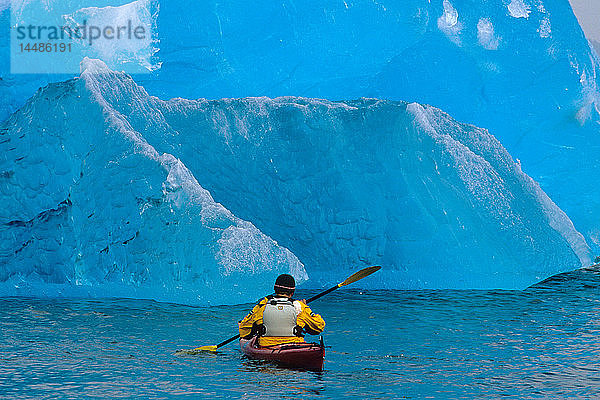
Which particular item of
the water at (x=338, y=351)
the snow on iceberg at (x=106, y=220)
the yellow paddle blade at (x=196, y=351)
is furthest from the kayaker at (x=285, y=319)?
the snow on iceberg at (x=106, y=220)

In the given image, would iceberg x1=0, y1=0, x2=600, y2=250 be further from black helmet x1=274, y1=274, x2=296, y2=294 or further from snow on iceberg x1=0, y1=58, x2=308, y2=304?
black helmet x1=274, y1=274, x2=296, y2=294

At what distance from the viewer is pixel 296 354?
248 inches

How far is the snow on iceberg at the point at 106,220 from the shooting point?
9.66m

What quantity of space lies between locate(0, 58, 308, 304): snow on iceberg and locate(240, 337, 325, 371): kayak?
3094mm

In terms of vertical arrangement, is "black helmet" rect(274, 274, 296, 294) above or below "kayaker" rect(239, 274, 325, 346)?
above

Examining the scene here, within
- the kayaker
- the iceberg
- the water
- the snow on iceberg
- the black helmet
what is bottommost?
the water

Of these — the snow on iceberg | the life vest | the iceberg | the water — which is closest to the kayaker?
the life vest

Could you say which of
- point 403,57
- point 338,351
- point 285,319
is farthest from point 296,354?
point 403,57

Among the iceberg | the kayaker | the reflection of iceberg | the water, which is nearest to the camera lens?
the water

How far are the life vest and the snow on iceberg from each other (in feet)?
9.69

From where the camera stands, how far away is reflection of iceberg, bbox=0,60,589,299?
978 centimetres

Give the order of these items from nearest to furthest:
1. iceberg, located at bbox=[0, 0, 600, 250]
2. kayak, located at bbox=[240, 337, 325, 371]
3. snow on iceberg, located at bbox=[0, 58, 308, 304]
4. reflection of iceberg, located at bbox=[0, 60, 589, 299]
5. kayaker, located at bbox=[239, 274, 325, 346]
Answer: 1. kayak, located at bbox=[240, 337, 325, 371]
2. kayaker, located at bbox=[239, 274, 325, 346]
3. snow on iceberg, located at bbox=[0, 58, 308, 304]
4. reflection of iceberg, located at bbox=[0, 60, 589, 299]
5. iceberg, located at bbox=[0, 0, 600, 250]

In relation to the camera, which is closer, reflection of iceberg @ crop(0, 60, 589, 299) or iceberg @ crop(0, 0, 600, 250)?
reflection of iceberg @ crop(0, 60, 589, 299)

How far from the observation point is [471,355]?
7.16 m
